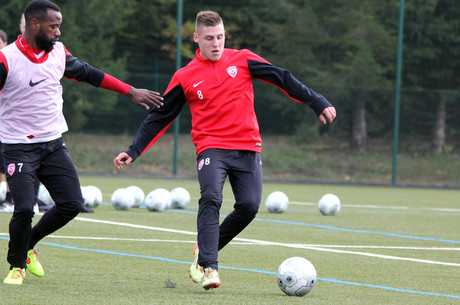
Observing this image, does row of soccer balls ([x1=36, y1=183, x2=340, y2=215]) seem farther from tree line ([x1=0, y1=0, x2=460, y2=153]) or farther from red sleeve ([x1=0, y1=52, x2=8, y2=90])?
tree line ([x1=0, y1=0, x2=460, y2=153])

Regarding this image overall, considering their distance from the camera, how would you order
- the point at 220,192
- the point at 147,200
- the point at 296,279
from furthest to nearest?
the point at 147,200 < the point at 220,192 < the point at 296,279

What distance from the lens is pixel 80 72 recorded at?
6.53m

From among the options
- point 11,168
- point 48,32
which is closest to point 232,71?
point 48,32

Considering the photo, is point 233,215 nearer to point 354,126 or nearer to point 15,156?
point 15,156

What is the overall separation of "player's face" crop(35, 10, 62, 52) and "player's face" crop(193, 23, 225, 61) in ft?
3.52

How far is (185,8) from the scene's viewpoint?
25.2 metres

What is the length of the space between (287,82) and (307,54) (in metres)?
18.6

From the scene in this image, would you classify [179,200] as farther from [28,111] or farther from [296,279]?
[296,279]

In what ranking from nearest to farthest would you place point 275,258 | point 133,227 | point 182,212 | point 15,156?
point 15,156 → point 275,258 → point 133,227 → point 182,212

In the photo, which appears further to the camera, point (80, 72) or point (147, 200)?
point (147, 200)

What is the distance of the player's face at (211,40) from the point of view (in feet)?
21.1

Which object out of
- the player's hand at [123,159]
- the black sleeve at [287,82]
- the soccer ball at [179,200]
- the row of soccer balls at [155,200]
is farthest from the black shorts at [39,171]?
the soccer ball at [179,200]

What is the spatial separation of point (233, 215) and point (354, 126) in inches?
666

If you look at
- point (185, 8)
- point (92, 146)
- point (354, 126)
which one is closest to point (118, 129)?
point (92, 146)
